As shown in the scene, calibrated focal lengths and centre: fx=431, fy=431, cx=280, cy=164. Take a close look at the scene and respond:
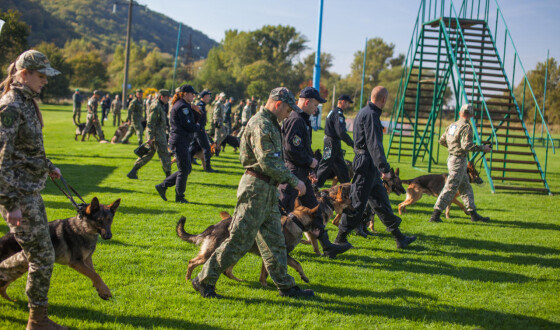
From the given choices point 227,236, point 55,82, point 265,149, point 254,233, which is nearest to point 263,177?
point 265,149

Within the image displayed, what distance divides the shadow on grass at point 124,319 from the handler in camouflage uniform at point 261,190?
1.77 ft

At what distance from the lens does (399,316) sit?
4.15 metres

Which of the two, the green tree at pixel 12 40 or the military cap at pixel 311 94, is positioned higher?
the green tree at pixel 12 40

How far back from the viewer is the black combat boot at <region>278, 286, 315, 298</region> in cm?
439

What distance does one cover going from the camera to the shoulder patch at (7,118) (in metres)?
2.94

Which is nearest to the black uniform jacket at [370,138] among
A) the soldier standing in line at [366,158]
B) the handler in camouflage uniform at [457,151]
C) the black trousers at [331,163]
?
the soldier standing in line at [366,158]

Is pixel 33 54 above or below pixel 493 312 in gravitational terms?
above

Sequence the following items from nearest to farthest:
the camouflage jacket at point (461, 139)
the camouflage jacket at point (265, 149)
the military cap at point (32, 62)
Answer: the military cap at point (32, 62) → the camouflage jacket at point (265, 149) → the camouflage jacket at point (461, 139)

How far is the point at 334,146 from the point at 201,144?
494cm

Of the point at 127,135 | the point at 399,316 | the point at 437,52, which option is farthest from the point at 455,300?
the point at 127,135

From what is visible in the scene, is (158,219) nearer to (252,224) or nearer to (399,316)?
(252,224)

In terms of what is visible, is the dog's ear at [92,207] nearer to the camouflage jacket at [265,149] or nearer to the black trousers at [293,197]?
A: the camouflage jacket at [265,149]

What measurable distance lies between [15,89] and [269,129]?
1988 mm

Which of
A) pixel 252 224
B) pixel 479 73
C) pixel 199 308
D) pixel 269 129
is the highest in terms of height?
pixel 479 73
